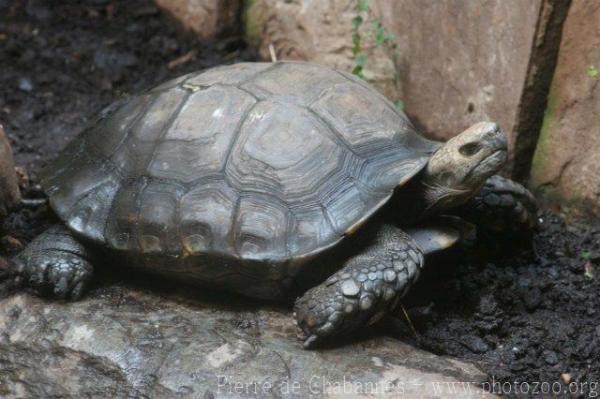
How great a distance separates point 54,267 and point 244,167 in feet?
3.46

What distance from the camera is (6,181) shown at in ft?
13.7

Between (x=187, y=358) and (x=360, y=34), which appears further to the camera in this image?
(x=360, y=34)

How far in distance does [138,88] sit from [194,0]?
3.26 ft

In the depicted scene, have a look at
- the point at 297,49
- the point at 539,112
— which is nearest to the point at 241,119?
the point at 539,112

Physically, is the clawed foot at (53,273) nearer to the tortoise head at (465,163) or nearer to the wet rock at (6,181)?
the wet rock at (6,181)

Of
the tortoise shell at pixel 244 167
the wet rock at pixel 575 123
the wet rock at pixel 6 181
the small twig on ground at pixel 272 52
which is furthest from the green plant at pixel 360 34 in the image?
the wet rock at pixel 6 181

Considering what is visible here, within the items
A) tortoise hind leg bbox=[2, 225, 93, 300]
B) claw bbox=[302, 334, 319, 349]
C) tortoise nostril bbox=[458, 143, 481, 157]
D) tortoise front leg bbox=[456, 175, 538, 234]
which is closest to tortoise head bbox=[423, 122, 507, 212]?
tortoise nostril bbox=[458, 143, 481, 157]

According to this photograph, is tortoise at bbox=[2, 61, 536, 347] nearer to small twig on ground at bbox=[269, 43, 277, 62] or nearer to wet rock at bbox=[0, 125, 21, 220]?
wet rock at bbox=[0, 125, 21, 220]

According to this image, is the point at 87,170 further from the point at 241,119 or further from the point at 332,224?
the point at 332,224

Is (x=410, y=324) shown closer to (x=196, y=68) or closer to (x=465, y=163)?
(x=465, y=163)

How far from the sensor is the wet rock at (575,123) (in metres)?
3.87

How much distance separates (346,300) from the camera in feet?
10.7

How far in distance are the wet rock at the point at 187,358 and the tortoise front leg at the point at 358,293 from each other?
0.11m

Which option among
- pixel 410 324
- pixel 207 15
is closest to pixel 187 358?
pixel 410 324
